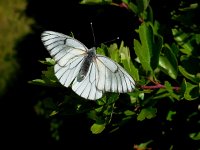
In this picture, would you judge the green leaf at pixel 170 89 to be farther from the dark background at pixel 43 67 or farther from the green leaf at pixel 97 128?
the dark background at pixel 43 67

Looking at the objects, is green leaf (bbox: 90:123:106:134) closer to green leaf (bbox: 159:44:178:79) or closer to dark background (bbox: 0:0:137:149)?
green leaf (bbox: 159:44:178:79)

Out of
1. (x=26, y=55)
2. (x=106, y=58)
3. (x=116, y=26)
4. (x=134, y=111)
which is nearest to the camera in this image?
(x=106, y=58)

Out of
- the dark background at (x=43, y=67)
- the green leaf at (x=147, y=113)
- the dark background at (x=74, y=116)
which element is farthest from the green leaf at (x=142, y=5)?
the green leaf at (x=147, y=113)

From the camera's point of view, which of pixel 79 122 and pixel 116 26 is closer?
pixel 116 26

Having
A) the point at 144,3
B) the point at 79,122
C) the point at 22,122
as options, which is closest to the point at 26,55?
the point at 22,122

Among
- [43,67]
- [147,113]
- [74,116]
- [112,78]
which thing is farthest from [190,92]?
[43,67]

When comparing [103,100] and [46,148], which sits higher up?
[103,100]

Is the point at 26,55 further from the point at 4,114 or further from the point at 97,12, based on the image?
the point at 97,12

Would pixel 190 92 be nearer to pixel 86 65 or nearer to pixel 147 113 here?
pixel 147 113
